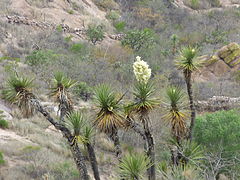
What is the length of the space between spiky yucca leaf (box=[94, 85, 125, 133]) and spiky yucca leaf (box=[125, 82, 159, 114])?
0.37 meters

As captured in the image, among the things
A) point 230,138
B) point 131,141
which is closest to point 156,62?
point 131,141

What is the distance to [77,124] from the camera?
6.93 metres

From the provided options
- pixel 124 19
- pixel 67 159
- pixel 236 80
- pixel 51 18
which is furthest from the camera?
pixel 124 19

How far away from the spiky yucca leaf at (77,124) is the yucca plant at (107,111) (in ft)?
1.10

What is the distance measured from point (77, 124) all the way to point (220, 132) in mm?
6169

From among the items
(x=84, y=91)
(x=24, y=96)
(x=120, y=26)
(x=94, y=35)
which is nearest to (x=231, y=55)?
(x=94, y=35)

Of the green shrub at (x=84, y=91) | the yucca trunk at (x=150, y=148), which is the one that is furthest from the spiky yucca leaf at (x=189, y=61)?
the green shrub at (x=84, y=91)

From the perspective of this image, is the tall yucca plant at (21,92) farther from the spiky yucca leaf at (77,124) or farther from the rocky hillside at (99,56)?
the spiky yucca leaf at (77,124)

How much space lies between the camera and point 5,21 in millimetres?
28484

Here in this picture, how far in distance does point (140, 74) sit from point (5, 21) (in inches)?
965

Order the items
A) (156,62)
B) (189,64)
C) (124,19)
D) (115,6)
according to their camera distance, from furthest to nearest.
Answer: (115,6) < (124,19) < (156,62) < (189,64)

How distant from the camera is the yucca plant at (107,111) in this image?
22.2ft

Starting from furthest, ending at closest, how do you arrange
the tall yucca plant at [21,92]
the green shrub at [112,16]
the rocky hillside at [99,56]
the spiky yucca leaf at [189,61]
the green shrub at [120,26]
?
the green shrub at [112,16] → the green shrub at [120,26] → the rocky hillside at [99,56] → the spiky yucca leaf at [189,61] → the tall yucca plant at [21,92]

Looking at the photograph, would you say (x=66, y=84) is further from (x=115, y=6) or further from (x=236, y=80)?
(x=115, y=6)
